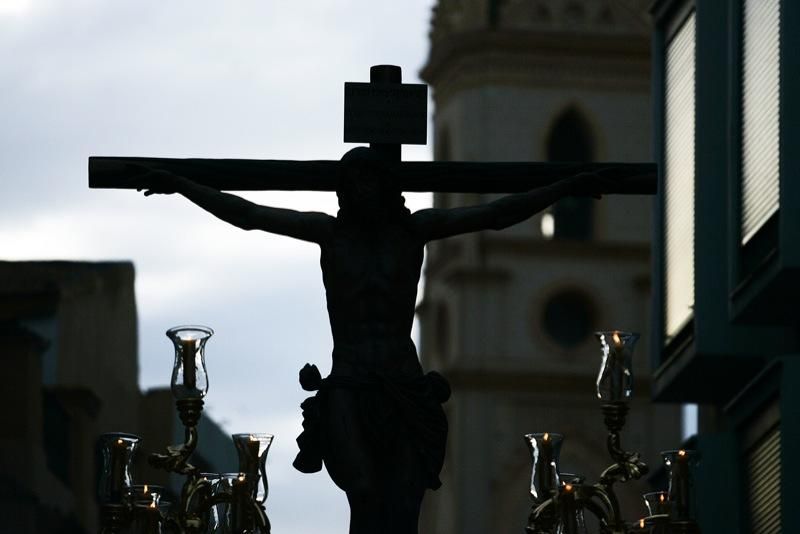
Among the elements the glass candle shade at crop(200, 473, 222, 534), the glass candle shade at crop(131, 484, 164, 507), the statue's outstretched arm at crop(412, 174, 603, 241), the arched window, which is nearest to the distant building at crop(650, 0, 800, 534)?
the glass candle shade at crop(200, 473, 222, 534)

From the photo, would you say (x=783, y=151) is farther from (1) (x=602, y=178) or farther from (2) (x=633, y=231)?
(2) (x=633, y=231)

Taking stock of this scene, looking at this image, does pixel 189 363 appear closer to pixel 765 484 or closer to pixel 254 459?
pixel 254 459

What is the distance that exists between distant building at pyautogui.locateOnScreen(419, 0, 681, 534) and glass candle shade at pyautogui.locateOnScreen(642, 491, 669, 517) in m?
62.9

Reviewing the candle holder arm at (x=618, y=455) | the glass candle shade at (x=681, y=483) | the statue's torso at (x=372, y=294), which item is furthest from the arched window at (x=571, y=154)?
the statue's torso at (x=372, y=294)

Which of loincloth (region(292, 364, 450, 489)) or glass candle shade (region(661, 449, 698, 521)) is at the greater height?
loincloth (region(292, 364, 450, 489))

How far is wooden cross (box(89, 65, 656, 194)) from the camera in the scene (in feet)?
52.7

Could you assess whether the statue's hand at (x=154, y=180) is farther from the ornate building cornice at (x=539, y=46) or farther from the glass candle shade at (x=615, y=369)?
the ornate building cornice at (x=539, y=46)

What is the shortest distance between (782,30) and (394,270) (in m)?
18.7

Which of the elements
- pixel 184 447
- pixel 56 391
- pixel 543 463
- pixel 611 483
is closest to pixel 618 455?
pixel 611 483

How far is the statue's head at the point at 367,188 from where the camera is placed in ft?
50.8

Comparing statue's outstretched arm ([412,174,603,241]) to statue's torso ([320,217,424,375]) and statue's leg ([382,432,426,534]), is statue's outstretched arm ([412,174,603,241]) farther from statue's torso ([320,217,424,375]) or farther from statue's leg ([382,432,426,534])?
statue's leg ([382,432,426,534])

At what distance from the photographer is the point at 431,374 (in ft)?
50.3

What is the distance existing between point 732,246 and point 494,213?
73.6 feet

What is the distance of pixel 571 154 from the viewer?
82375 millimetres
